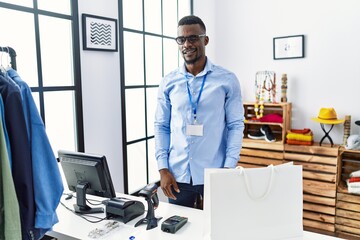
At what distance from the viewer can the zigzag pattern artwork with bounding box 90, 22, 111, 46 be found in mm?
2377

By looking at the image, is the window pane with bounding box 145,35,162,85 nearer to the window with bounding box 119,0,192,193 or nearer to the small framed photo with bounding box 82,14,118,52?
the window with bounding box 119,0,192,193

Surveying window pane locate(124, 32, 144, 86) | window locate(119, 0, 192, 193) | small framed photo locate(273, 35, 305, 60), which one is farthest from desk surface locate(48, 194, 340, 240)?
small framed photo locate(273, 35, 305, 60)

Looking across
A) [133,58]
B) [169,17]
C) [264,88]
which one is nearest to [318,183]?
[264,88]

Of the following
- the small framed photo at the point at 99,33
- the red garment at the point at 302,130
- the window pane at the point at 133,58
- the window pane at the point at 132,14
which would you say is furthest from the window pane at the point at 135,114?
the red garment at the point at 302,130

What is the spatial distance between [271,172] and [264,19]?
2.85 meters

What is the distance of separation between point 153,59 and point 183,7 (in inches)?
32.7

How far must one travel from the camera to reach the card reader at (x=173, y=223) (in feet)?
4.75

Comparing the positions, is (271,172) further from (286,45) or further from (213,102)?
(286,45)

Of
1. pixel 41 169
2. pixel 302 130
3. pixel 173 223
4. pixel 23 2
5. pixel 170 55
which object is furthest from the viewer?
pixel 170 55

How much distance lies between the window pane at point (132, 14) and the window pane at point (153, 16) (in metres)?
0.11

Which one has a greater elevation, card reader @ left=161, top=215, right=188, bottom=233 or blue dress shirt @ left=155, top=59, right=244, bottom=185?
blue dress shirt @ left=155, top=59, right=244, bottom=185

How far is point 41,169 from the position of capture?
117 cm

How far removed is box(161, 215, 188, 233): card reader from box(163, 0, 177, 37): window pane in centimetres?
229

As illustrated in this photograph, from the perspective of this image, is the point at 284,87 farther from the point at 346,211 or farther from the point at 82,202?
the point at 82,202
